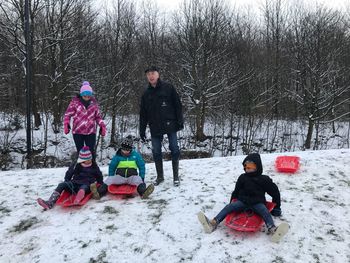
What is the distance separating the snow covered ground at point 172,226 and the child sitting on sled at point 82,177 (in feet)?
0.87

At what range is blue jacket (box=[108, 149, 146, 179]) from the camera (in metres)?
5.11

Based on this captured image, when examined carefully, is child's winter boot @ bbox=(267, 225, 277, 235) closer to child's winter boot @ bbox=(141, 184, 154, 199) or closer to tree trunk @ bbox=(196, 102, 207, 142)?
child's winter boot @ bbox=(141, 184, 154, 199)

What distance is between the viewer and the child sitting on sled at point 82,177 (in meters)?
4.75

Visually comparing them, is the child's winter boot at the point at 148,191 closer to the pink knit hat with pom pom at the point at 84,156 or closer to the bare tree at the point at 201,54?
the pink knit hat with pom pom at the point at 84,156

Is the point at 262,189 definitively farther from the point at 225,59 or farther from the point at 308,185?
the point at 225,59

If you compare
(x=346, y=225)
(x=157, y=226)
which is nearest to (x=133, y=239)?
(x=157, y=226)

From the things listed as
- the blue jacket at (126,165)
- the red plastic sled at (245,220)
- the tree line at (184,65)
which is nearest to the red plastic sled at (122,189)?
the blue jacket at (126,165)

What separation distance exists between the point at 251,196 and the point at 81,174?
8.72 ft

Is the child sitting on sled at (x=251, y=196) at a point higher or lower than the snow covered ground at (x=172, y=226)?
higher

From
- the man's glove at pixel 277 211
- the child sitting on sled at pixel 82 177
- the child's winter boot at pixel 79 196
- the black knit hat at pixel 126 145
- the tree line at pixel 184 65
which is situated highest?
the tree line at pixel 184 65

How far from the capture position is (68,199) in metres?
4.71

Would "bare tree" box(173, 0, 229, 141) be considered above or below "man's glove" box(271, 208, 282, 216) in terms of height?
above

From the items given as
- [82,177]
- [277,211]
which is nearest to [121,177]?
[82,177]

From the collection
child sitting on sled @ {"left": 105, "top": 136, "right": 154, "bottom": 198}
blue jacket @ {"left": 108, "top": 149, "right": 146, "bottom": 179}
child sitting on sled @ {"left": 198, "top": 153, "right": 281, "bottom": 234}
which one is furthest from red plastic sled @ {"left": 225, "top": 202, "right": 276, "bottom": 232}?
blue jacket @ {"left": 108, "top": 149, "right": 146, "bottom": 179}
